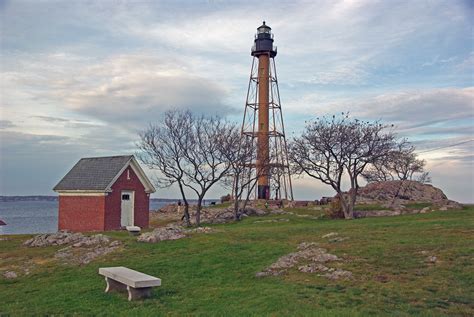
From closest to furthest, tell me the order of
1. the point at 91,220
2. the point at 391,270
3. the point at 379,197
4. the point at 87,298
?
1. the point at 87,298
2. the point at 391,270
3. the point at 91,220
4. the point at 379,197

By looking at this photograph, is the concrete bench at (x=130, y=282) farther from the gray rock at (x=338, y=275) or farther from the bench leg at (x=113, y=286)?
the gray rock at (x=338, y=275)

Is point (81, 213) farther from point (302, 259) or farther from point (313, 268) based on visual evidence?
point (313, 268)

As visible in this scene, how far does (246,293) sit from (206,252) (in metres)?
6.22

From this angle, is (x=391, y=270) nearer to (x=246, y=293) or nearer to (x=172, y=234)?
(x=246, y=293)

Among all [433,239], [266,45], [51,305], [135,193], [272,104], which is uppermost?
[266,45]

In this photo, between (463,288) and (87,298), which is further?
(87,298)

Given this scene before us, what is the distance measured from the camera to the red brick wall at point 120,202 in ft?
111

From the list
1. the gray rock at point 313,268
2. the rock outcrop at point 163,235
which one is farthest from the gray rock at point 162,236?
the gray rock at point 313,268

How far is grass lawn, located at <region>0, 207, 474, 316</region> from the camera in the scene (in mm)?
11430

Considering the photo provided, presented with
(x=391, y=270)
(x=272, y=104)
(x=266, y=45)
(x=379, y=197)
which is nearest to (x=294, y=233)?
(x=391, y=270)

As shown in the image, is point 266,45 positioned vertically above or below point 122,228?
above

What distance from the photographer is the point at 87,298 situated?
13.4 m

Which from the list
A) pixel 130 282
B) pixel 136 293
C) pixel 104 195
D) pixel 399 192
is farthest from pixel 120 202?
pixel 399 192

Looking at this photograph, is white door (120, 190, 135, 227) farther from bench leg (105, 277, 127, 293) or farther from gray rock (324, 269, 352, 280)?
gray rock (324, 269, 352, 280)
